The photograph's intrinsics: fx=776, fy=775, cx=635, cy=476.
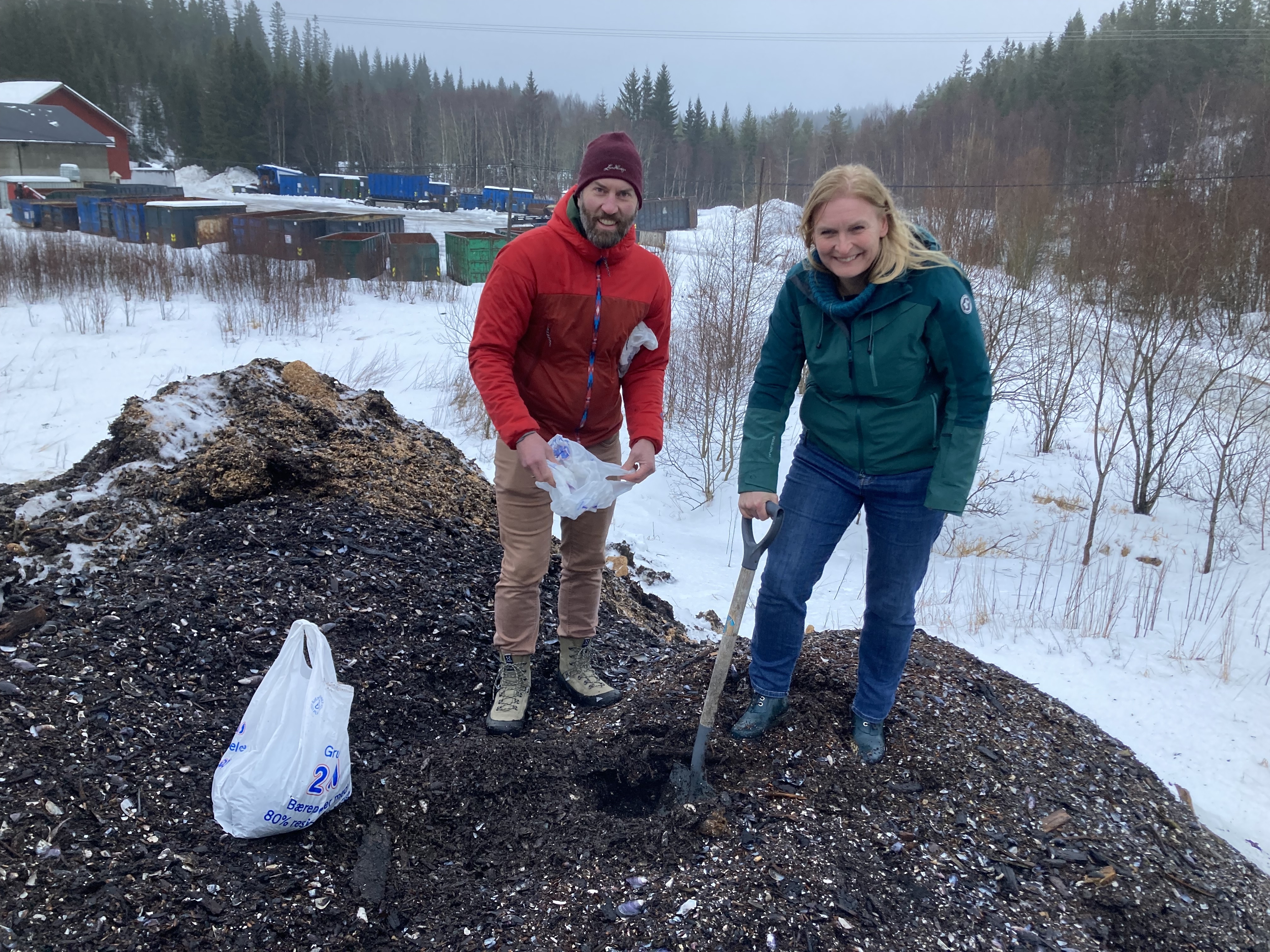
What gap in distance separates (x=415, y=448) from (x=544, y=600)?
1.78 meters

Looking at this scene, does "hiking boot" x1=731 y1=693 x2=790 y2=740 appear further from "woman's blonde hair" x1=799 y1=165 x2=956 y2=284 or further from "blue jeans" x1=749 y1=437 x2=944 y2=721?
"woman's blonde hair" x1=799 y1=165 x2=956 y2=284

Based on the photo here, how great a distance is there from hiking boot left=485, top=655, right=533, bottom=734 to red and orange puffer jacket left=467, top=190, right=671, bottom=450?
88cm

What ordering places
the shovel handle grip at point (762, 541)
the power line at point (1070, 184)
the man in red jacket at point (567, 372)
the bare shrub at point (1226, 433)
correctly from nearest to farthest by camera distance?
the shovel handle grip at point (762, 541) → the man in red jacket at point (567, 372) → the bare shrub at point (1226, 433) → the power line at point (1070, 184)

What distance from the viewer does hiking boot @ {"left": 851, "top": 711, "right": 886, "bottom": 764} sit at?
8.43 ft

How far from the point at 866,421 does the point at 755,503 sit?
1.37ft

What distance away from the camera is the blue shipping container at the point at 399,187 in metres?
41.5

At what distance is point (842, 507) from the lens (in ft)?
8.04

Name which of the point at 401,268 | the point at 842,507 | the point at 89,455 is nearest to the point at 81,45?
the point at 401,268

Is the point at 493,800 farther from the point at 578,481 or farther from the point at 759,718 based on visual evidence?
the point at 578,481

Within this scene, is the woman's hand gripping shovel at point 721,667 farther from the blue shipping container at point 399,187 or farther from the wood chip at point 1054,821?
the blue shipping container at point 399,187

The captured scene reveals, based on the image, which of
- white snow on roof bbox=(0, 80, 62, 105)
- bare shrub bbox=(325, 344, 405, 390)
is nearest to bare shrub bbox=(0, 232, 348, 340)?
bare shrub bbox=(325, 344, 405, 390)

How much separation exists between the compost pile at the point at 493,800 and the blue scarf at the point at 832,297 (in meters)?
1.42

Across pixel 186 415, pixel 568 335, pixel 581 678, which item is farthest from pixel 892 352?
pixel 186 415

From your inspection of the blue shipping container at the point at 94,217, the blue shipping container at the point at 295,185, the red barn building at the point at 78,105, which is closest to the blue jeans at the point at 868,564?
the blue shipping container at the point at 94,217
